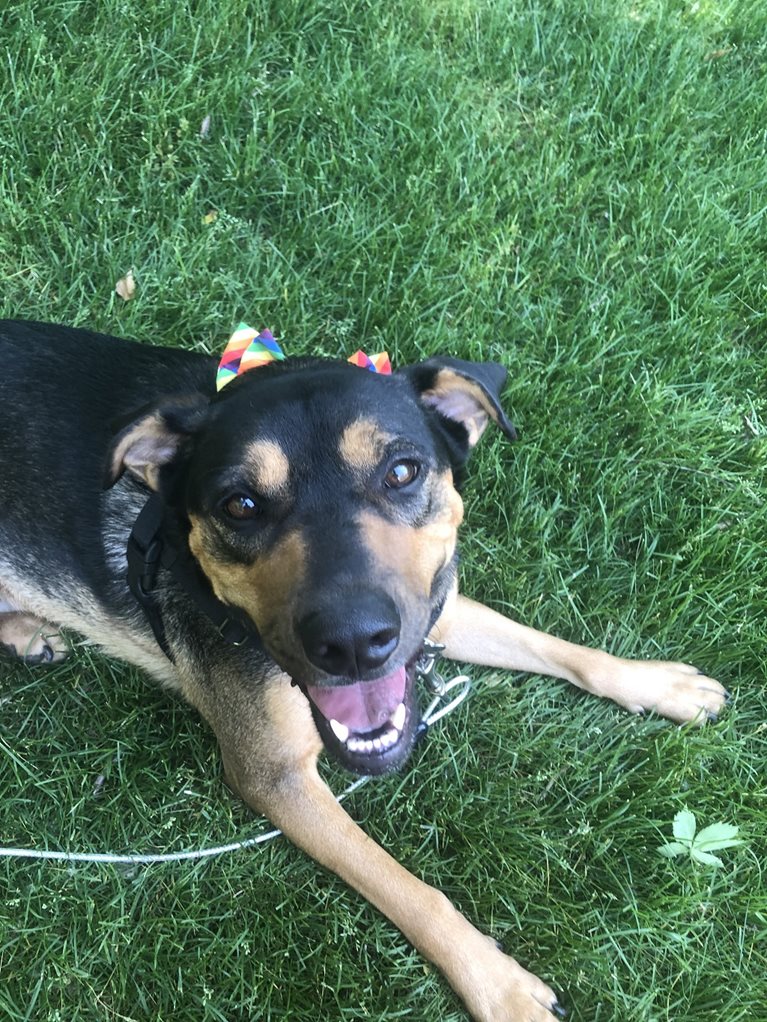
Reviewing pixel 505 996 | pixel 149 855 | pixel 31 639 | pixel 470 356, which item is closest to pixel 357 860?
pixel 505 996

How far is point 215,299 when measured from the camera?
5148 mm

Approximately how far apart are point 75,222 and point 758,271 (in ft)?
14.1

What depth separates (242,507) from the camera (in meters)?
2.95

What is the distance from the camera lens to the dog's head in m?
2.65

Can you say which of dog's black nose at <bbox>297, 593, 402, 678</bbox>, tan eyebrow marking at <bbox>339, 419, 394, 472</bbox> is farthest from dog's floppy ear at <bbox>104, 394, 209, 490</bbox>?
dog's black nose at <bbox>297, 593, 402, 678</bbox>

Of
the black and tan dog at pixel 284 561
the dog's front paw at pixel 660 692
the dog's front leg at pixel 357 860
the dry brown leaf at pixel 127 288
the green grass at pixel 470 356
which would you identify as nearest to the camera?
the black and tan dog at pixel 284 561

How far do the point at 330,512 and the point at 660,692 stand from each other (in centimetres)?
226

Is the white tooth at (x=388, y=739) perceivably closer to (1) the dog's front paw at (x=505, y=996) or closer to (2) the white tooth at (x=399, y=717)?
(2) the white tooth at (x=399, y=717)

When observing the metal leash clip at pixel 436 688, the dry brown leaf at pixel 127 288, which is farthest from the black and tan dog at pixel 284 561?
the dry brown leaf at pixel 127 288

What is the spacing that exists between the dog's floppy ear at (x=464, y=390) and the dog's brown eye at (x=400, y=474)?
15.6 inches

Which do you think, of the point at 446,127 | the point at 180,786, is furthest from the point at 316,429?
the point at 446,127

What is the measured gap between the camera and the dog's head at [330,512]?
8.69ft

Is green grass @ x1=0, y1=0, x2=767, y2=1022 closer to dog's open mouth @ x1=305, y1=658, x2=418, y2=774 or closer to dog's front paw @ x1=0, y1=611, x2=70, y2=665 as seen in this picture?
dog's front paw @ x1=0, y1=611, x2=70, y2=665

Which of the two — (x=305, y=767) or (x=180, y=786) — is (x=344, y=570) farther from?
(x=180, y=786)
